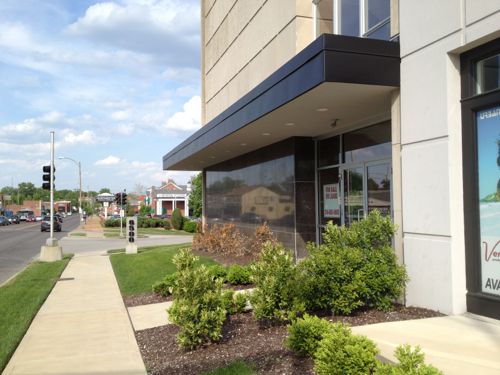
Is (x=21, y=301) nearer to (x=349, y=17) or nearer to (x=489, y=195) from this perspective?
(x=489, y=195)

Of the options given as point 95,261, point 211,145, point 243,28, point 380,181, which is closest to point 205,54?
point 243,28

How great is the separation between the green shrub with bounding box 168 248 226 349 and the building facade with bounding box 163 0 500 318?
2776 mm

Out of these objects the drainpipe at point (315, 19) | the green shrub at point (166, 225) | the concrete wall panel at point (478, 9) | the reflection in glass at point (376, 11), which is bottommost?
the green shrub at point (166, 225)

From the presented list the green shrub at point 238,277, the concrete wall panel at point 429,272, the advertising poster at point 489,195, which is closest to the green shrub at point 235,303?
the concrete wall panel at point 429,272

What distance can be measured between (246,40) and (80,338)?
11.0m

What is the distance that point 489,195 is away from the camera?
5785 millimetres

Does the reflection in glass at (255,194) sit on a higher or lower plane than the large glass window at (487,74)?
lower

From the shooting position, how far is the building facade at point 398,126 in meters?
5.93

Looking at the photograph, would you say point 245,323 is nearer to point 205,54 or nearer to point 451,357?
point 451,357

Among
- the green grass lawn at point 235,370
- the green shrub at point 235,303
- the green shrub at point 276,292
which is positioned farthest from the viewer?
the green shrub at point 235,303

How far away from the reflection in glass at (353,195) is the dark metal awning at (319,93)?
1191 mm

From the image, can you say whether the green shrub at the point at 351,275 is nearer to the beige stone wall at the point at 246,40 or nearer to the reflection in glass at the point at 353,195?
the reflection in glass at the point at 353,195

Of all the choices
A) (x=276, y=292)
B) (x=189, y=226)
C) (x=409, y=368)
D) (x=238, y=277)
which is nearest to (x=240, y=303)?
(x=276, y=292)

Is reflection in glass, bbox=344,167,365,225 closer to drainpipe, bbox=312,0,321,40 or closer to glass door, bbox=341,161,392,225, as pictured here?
glass door, bbox=341,161,392,225
